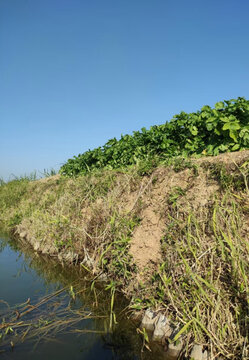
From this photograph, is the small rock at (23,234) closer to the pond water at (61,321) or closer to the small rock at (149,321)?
the pond water at (61,321)

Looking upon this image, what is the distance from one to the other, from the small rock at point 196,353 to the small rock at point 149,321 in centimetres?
59

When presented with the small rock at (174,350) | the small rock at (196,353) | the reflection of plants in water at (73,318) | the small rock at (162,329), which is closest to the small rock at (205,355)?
the small rock at (196,353)

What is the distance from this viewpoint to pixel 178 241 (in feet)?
11.2

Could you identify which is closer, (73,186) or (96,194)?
(96,194)

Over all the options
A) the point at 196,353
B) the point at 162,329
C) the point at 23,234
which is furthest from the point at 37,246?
the point at 196,353

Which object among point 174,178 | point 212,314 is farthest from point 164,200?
point 212,314

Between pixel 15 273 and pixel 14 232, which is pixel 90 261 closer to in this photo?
pixel 15 273

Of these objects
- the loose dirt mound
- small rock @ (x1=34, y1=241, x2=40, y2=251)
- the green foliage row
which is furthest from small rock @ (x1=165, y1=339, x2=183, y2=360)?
small rock @ (x1=34, y1=241, x2=40, y2=251)

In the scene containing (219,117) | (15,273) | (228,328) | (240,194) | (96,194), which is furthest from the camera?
(96,194)

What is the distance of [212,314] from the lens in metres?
2.54

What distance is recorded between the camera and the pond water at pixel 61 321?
267 cm

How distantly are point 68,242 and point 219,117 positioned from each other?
386cm

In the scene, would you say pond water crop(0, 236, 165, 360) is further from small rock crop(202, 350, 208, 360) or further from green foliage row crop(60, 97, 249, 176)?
green foliage row crop(60, 97, 249, 176)

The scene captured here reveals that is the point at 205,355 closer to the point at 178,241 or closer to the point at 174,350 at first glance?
the point at 174,350
